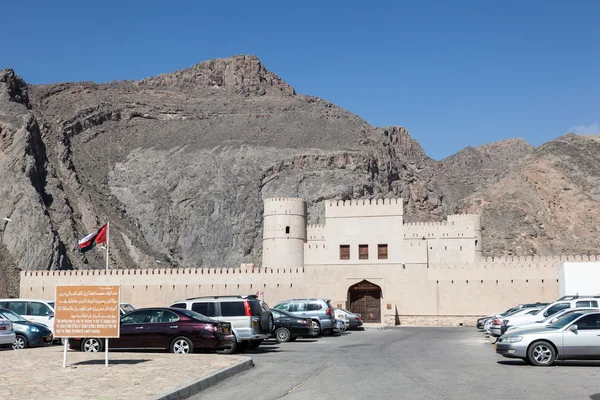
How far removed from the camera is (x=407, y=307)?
40250 millimetres

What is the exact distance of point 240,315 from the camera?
19.0 m

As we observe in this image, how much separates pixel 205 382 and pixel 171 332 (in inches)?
209

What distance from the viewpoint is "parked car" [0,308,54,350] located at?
20484 millimetres

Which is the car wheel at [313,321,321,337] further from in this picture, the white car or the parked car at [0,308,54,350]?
the parked car at [0,308,54,350]

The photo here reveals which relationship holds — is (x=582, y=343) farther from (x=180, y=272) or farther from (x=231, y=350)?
(x=180, y=272)

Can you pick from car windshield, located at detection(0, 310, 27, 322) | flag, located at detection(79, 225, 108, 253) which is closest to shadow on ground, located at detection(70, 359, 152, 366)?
car windshield, located at detection(0, 310, 27, 322)

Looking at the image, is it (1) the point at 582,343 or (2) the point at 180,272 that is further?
(2) the point at 180,272

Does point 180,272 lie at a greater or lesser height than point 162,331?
greater

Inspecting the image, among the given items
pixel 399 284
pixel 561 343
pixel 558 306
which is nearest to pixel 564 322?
pixel 561 343

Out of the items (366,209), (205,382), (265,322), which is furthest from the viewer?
(366,209)

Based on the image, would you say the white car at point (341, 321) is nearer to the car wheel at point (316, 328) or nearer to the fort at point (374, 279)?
the car wheel at point (316, 328)

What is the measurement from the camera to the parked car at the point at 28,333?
20484 millimetres

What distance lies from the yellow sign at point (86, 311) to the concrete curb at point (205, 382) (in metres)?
2.47

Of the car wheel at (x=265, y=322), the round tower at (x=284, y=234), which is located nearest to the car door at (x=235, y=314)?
the car wheel at (x=265, y=322)
